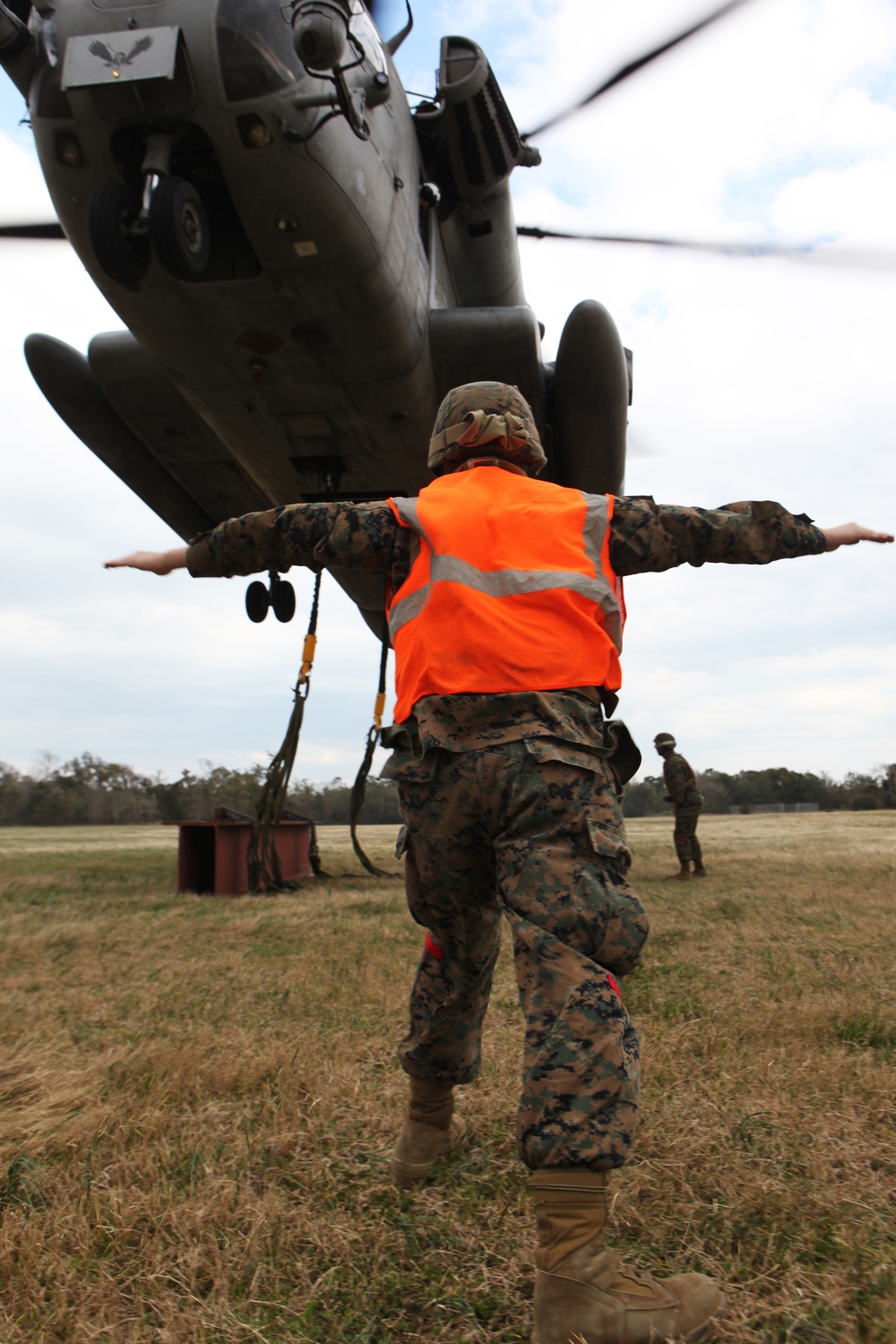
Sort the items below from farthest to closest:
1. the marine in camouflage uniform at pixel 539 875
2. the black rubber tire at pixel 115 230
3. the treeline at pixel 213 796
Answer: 1. the treeline at pixel 213 796
2. the black rubber tire at pixel 115 230
3. the marine in camouflage uniform at pixel 539 875

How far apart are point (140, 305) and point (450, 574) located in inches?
156

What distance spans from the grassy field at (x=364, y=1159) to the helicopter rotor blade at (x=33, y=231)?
4.86m

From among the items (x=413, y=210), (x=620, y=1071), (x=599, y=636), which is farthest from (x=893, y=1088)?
(x=413, y=210)

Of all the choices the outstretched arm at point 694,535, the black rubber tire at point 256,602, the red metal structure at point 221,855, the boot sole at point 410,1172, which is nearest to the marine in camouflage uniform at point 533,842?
the outstretched arm at point 694,535

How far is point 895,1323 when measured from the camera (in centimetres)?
144

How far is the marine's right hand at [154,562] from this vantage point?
2352mm

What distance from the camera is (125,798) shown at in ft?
188

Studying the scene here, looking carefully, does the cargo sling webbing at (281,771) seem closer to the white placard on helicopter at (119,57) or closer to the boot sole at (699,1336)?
the white placard on helicopter at (119,57)

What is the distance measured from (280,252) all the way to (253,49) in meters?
0.90

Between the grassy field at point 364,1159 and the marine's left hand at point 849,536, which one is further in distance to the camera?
the marine's left hand at point 849,536

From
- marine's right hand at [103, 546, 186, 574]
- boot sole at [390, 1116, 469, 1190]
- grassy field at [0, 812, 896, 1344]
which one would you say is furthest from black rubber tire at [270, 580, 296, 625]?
boot sole at [390, 1116, 469, 1190]

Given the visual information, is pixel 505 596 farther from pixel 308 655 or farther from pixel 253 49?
pixel 308 655

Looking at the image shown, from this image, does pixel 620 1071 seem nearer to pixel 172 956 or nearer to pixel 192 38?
pixel 172 956

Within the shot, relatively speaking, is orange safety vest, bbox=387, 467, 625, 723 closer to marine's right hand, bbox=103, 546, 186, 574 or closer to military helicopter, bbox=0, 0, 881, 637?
marine's right hand, bbox=103, 546, 186, 574
